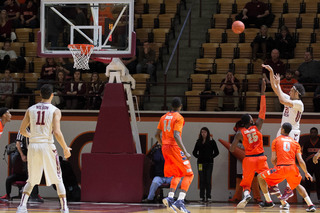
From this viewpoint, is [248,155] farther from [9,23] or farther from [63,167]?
[9,23]

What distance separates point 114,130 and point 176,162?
129 inches

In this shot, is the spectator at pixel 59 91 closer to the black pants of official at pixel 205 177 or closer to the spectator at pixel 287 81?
the black pants of official at pixel 205 177

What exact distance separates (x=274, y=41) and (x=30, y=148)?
10.3 meters

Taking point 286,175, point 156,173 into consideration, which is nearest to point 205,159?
point 156,173

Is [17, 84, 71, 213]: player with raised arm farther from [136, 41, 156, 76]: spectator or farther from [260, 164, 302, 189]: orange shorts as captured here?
[136, 41, 156, 76]: spectator

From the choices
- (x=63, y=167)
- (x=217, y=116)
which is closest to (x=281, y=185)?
(x=217, y=116)

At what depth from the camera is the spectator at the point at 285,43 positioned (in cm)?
1859

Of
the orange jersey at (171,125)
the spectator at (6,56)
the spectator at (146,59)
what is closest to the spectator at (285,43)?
the spectator at (146,59)

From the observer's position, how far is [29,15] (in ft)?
70.0

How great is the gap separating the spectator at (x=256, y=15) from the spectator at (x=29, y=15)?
6.69 m

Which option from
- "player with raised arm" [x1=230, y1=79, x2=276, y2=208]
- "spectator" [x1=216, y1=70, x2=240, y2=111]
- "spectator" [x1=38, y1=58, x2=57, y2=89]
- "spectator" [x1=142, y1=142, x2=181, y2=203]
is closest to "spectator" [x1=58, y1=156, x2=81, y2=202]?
"spectator" [x1=142, y1=142, x2=181, y2=203]

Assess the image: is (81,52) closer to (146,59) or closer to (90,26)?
(90,26)

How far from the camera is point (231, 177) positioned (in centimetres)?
1666

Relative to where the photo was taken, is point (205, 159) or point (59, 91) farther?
point (59, 91)
